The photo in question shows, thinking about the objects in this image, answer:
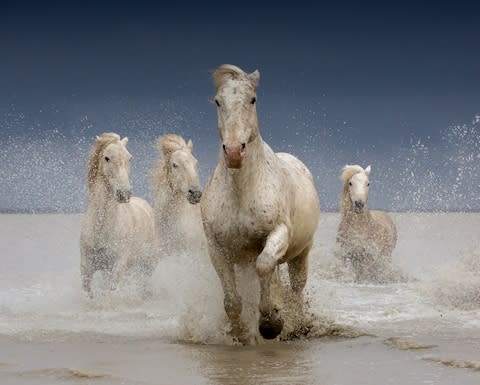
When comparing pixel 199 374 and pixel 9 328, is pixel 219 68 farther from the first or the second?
pixel 9 328

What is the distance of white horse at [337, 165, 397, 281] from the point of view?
13.0 metres

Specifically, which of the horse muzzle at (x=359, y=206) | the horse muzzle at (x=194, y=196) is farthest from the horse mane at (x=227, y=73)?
the horse muzzle at (x=359, y=206)

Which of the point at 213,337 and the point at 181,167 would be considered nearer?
the point at 213,337

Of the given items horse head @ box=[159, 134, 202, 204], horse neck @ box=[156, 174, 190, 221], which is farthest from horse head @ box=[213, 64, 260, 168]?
horse neck @ box=[156, 174, 190, 221]

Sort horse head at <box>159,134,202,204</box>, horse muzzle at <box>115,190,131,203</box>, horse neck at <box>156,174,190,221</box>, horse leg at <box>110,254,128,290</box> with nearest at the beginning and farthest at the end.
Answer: horse muzzle at <box>115,190,131,203</box>, horse leg at <box>110,254,128,290</box>, horse head at <box>159,134,202,204</box>, horse neck at <box>156,174,190,221</box>

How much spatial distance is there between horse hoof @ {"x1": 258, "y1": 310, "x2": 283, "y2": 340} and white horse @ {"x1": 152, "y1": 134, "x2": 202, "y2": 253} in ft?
13.7

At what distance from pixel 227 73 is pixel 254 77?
20 cm

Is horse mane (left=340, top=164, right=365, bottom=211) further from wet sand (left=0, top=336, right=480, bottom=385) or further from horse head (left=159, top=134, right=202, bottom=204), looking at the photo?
wet sand (left=0, top=336, right=480, bottom=385)

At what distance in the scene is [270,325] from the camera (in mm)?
6023

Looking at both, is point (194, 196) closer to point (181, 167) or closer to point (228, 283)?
point (181, 167)

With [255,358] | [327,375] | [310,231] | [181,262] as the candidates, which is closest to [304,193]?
[310,231]

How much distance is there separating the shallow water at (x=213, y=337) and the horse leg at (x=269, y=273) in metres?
0.19

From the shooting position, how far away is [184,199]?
10.5m

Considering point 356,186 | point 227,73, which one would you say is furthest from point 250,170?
point 356,186
